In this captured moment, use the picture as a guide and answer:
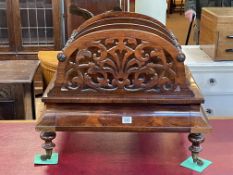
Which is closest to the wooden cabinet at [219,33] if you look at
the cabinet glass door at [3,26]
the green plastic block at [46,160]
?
the green plastic block at [46,160]

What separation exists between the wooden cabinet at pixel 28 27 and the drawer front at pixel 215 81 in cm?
171

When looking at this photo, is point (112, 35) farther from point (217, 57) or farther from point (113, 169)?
point (217, 57)

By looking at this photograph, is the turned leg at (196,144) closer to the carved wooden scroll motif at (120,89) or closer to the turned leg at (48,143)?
the carved wooden scroll motif at (120,89)

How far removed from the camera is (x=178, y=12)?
27.8ft

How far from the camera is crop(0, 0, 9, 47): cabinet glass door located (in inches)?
125

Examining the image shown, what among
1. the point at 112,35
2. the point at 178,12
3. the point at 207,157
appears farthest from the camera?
the point at 178,12

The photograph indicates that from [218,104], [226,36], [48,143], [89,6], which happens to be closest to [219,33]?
[226,36]

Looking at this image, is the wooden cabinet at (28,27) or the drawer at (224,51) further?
the wooden cabinet at (28,27)

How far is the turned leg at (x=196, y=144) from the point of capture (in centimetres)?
104

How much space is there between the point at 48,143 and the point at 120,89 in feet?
0.83

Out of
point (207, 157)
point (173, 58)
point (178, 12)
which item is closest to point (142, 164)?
point (207, 157)

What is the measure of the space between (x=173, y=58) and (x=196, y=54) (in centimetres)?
103

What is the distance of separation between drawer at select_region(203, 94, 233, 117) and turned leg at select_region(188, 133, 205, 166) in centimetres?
83

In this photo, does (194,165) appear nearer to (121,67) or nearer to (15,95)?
(121,67)
